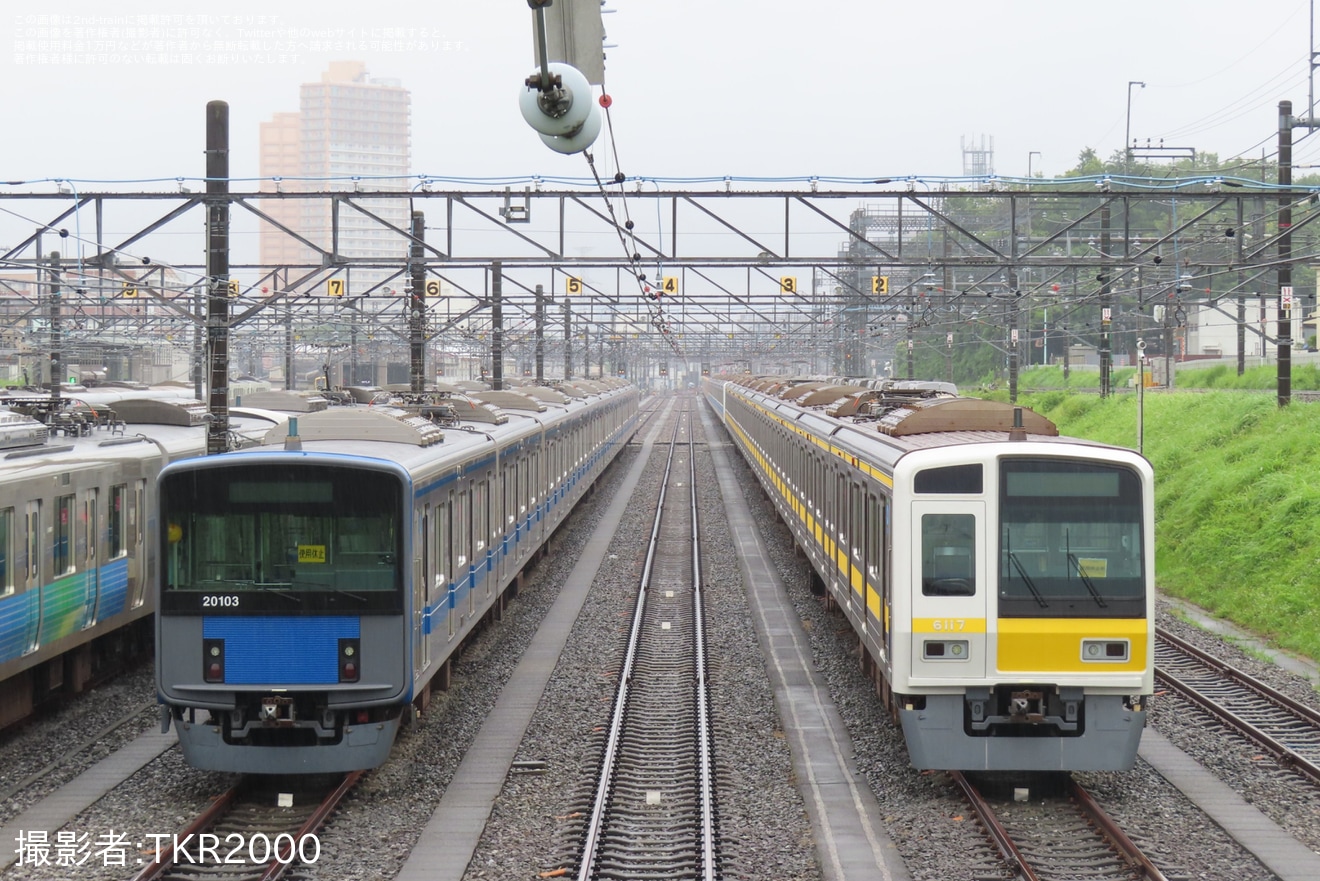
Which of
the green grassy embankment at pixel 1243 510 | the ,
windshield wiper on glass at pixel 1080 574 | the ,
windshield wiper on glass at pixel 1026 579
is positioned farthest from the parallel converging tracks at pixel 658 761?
the green grassy embankment at pixel 1243 510

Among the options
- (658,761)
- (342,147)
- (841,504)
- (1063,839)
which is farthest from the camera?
(342,147)

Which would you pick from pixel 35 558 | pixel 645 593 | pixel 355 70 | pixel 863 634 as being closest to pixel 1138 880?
pixel 863 634

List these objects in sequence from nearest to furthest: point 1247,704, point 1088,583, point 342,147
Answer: point 1088,583, point 1247,704, point 342,147

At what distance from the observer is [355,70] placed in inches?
6137

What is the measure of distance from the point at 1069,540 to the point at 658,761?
3.47 metres

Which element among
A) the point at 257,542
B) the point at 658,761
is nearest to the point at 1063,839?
the point at 658,761

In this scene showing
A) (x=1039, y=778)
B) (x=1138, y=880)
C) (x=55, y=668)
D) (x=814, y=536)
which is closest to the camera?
(x=1138, y=880)

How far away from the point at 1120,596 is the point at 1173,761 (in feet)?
6.71

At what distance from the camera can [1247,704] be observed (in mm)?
11688

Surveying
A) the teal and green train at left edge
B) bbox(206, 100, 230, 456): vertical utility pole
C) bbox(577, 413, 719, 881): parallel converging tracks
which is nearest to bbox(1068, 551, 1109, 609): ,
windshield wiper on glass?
bbox(577, 413, 719, 881): parallel converging tracks

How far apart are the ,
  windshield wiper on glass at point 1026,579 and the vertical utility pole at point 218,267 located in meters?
7.50

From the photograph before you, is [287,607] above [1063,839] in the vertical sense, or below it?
above

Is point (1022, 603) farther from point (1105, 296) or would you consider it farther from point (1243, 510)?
point (1105, 296)

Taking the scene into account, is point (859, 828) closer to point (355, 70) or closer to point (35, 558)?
point (35, 558)
